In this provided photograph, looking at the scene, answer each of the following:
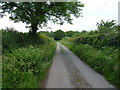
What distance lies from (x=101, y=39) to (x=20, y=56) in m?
Result: 9.17

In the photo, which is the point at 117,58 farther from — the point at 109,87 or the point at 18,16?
the point at 18,16

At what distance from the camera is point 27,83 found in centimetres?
597

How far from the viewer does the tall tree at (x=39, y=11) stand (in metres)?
18.4

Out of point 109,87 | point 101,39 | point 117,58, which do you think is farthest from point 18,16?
Result: point 109,87

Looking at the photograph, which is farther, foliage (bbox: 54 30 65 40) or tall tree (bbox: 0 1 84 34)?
foliage (bbox: 54 30 65 40)

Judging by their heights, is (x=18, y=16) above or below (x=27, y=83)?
above

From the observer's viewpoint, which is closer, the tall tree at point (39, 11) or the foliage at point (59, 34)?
the tall tree at point (39, 11)

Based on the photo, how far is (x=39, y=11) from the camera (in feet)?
62.9

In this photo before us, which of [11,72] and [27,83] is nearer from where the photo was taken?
[27,83]

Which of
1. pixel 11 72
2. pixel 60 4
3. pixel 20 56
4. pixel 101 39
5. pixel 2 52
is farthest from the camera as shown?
pixel 60 4

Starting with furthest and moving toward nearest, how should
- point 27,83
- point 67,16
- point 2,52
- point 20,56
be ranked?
1. point 67,16
2. point 2,52
3. point 20,56
4. point 27,83

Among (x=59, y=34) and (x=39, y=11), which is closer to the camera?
(x=39, y=11)

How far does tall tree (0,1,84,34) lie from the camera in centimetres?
1839

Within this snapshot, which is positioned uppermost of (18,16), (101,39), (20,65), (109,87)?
(18,16)
